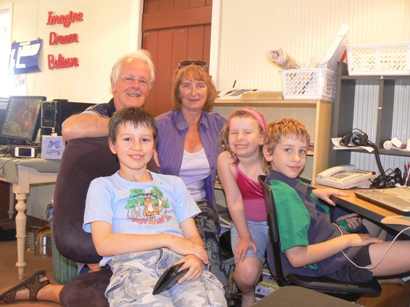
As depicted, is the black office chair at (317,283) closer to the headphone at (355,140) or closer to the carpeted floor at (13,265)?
the headphone at (355,140)

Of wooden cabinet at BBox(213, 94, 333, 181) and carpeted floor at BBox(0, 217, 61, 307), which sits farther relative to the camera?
carpeted floor at BBox(0, 217, 61, 307)

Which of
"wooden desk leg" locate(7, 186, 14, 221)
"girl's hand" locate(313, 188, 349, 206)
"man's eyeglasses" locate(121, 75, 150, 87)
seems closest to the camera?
"girl's hand" locate(313, 188, 349, 206)

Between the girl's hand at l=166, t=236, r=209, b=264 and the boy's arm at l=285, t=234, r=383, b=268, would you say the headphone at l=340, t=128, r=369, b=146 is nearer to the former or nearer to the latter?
the boy's arm at l=285, t=234, r=383, b=268

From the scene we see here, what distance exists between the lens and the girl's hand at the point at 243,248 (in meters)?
2.04

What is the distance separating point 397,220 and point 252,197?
0.83 metres

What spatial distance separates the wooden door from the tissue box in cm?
99

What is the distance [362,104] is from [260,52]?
85 cm

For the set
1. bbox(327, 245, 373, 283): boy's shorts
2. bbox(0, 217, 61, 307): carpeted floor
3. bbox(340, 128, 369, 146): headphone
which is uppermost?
bbox(340, 128, 369, 146): headphone

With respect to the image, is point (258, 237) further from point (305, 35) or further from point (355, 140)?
point (305, 35)

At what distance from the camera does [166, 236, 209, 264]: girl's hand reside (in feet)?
5.00

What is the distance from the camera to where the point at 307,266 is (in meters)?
1.65

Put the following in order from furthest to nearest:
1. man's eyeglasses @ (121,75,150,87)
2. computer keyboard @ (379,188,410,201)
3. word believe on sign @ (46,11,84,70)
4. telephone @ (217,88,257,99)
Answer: word believe on sign @ (46,11,84,70) → telephone @ (217,88,257,99) → man's eyeglasses @ (121,75,150,87) → computer keyboard @ (379,188,410,201)

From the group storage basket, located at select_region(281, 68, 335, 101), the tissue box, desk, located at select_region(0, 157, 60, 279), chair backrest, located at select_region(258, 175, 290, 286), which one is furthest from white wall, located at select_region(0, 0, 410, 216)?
chair backrest, located at select_region(258, 175, 290, 286)

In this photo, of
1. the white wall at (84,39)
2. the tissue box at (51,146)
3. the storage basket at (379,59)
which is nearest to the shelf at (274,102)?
the storage basket at (379,59)
